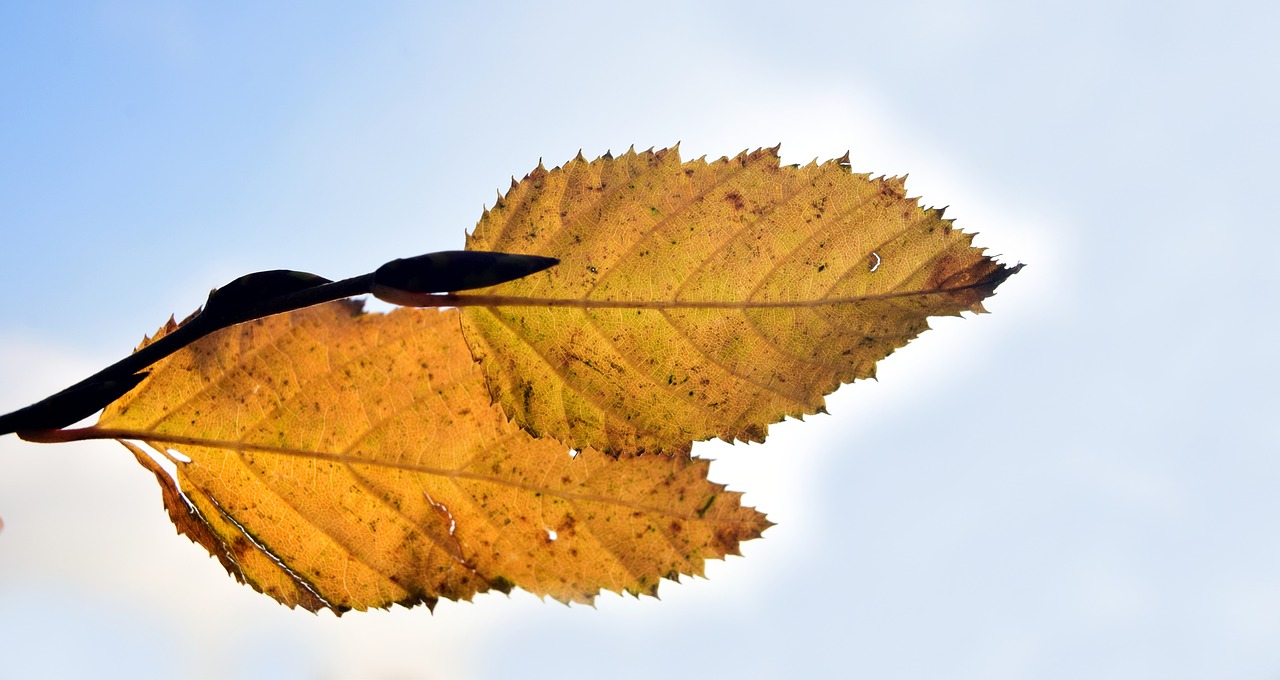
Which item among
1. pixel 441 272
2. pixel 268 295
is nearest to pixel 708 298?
pixel 441 272

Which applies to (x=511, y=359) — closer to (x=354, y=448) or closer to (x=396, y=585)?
(x=354, y=448)

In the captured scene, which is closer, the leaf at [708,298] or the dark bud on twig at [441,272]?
the dark bud on twig at [441,272]

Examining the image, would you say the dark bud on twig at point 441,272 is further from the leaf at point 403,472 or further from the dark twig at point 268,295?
the leaf at point 403,472

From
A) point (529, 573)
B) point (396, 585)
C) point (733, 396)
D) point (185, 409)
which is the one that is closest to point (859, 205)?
point (733, 396)

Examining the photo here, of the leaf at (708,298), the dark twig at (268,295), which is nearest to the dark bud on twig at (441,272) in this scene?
the dark twig at (268,295)

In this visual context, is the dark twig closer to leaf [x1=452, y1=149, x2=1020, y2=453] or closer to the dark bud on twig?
the dark bud on twig

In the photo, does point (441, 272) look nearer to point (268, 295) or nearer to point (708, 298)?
point (268, 295)
